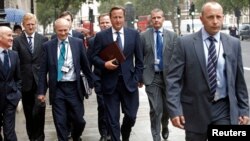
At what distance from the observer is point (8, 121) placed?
715cm

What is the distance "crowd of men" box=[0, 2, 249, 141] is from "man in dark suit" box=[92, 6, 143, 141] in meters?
0.01

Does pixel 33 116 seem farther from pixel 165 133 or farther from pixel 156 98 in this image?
pixel 165 133

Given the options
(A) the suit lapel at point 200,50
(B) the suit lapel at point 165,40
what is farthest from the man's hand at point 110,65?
(A) the suit lapel at point 200,50

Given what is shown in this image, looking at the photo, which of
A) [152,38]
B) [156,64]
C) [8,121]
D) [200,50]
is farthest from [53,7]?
[200,50]

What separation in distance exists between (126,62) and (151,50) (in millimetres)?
638

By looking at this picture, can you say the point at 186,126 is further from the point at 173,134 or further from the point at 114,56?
the point at 173,134

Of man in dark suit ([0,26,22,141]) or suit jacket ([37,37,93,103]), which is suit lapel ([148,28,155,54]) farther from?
man in dark suit ([0,26,22,141])

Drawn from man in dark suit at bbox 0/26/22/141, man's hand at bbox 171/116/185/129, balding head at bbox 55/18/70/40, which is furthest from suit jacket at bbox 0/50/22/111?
man's hand at bbox 171/116/185/129

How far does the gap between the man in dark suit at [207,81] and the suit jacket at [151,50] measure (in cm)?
282

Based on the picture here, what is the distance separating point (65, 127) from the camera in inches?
294

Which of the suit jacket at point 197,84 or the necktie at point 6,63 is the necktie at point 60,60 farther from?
the suit jacket at point 197,84

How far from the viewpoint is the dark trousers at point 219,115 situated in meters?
5.15

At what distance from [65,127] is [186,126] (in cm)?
259

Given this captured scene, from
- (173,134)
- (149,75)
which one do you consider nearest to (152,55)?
(149,75)
